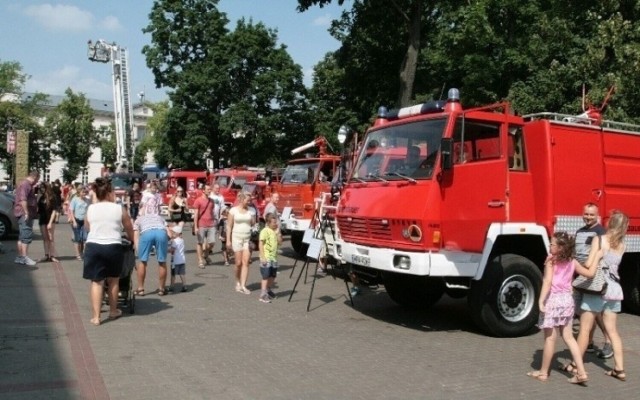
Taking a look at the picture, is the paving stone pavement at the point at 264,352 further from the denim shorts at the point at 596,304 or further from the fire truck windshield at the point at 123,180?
the fire truck windshield at the point at 123,180

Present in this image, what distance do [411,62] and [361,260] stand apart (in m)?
13.2

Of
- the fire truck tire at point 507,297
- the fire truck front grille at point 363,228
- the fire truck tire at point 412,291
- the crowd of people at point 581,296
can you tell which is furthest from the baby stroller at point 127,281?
the crowd of people at point 581,296

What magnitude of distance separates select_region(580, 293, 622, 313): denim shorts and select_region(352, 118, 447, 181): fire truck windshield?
2322 mm

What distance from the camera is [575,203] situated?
8.60m

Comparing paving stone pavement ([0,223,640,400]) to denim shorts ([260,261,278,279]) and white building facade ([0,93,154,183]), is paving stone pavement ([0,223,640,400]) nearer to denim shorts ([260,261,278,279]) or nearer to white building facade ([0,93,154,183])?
denim shorts ([260,261,278,279])

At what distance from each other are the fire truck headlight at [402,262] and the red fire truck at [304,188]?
800 cm

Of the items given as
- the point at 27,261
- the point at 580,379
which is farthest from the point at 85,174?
the point at 580,379

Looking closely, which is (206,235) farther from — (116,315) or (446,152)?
(446,152)

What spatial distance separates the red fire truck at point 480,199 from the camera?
7887 mm

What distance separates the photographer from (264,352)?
7180 millimetres

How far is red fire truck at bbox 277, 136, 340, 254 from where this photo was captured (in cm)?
1622

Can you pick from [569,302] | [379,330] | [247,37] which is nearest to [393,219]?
[379,330]

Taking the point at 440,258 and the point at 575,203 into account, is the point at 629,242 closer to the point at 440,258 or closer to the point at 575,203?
the point at 575,203

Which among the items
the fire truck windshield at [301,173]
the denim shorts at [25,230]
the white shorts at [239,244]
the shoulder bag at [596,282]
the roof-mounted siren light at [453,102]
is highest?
the roof-mounted siren light at [453,102]
